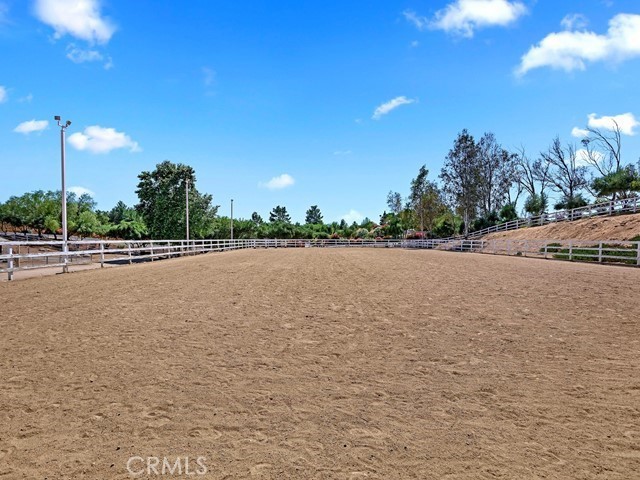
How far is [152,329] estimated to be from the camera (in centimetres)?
658

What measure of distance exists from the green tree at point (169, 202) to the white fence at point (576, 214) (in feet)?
126

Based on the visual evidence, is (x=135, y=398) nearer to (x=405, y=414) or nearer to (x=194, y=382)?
(x=194, y=382)

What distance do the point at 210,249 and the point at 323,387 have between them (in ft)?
107

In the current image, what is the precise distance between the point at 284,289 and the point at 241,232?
79158 millimetres

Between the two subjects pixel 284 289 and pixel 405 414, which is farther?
pixel 284 289

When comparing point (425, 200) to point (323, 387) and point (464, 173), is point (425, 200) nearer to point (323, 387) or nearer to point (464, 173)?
point (464, 173)

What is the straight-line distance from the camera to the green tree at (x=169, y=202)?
2117 inches

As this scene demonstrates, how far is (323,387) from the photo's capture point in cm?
441

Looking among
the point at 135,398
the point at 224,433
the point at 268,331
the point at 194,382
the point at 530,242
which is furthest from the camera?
the point at 530,242

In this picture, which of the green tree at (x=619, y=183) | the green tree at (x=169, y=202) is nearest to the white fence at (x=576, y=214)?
the green tree at (x=619, y=183)

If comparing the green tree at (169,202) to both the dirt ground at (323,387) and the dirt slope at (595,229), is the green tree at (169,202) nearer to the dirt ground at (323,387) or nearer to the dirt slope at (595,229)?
the dirt slope at (595,229)

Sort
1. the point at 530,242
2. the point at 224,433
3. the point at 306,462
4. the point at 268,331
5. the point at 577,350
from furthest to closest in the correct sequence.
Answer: the point at 530,242 < the point at 268,331 < the point at 577,350 < the point at 224,433 < the point at 306,462

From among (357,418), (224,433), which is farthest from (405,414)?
(224,433)

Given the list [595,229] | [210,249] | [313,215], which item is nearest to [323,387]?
[210,249]
